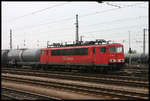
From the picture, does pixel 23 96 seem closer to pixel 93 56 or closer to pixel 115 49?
pixel 93 56

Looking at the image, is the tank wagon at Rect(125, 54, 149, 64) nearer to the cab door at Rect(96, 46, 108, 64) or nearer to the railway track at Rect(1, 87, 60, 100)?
the cab door at Rect(96, 46, 108, 64)

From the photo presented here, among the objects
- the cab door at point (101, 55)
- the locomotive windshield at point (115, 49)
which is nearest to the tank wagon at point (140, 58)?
the locomotive windshield at point (115, 49)

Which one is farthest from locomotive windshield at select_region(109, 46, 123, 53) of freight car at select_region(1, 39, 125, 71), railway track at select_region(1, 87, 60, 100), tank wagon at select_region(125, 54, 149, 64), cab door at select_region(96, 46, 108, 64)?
tank wagon at select_region(125, 54, 149, 64)

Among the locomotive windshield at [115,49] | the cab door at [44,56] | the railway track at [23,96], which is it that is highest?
the locomotive windshield at [115,49]

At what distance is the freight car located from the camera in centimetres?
2106

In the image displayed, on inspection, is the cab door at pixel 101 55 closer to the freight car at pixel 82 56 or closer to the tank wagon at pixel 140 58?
the freight car at pixel 82 56

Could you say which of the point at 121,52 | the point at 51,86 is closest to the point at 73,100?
the point at 51,86

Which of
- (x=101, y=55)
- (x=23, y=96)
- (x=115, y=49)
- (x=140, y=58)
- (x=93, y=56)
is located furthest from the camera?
(x=140, y=58)

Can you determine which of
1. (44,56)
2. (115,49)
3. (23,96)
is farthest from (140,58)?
(23,96)

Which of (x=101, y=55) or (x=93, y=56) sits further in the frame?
(x=93, y=56)

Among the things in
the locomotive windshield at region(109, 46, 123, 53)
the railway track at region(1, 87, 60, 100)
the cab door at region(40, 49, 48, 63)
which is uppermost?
the locomotive windshield at region(109, 46, 123, 53)

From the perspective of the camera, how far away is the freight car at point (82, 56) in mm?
21062

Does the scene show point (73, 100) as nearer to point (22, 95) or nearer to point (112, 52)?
point (22, 95)

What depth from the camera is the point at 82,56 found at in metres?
22.9
